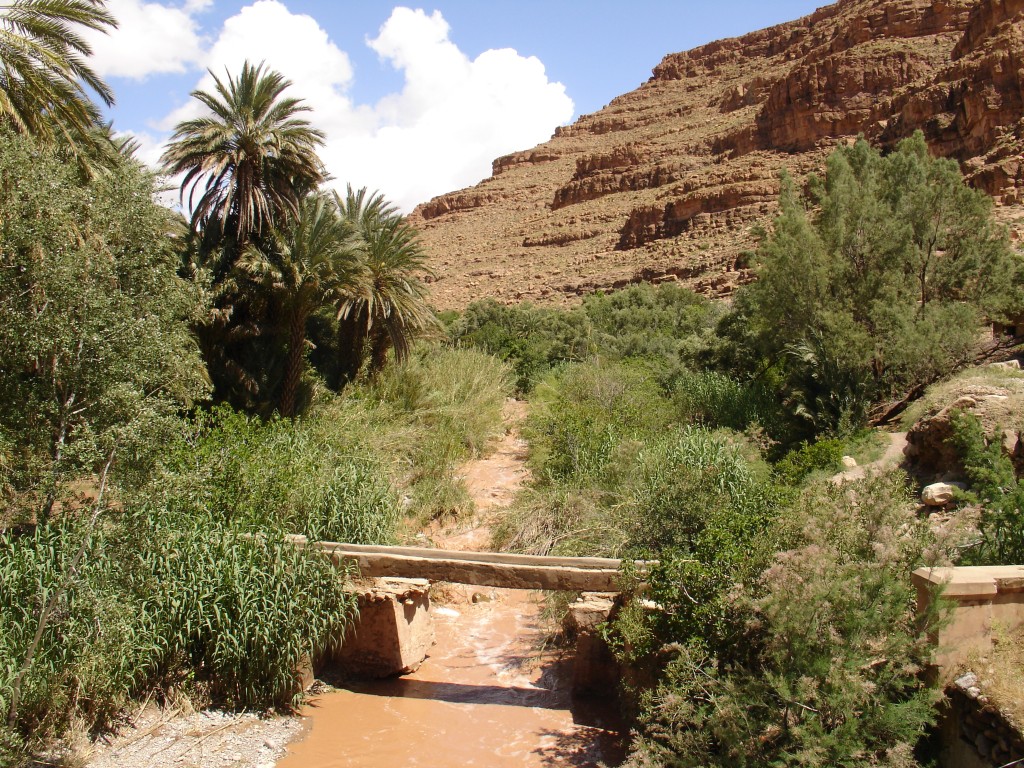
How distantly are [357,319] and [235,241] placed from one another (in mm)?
2970

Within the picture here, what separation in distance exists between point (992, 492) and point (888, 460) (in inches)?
158

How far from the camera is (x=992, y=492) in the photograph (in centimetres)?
702

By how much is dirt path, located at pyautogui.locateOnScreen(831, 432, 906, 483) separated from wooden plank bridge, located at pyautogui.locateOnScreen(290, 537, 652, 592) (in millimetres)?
4294

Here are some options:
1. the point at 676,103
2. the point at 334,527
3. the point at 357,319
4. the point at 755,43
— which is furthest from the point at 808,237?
the point at 755,43

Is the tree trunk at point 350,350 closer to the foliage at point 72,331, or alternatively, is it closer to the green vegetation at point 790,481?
the green vegetation at point 790,481

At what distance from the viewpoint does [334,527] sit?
977cm

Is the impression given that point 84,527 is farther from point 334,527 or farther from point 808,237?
point 808,237

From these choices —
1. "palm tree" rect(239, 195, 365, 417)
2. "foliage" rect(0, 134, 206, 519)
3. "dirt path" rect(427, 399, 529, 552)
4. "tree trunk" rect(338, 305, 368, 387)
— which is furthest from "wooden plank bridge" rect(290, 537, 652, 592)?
"tree trunk" rect(338, 305, 368, 387)

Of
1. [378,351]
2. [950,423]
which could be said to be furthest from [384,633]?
[378,351]

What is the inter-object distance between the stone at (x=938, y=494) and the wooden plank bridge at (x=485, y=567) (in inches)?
154

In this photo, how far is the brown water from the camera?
7.08m

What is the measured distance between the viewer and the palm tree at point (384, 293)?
16969 mm

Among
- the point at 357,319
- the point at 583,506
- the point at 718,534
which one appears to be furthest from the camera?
the point at 357,319

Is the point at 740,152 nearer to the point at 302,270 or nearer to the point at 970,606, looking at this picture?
the point at 302,270
